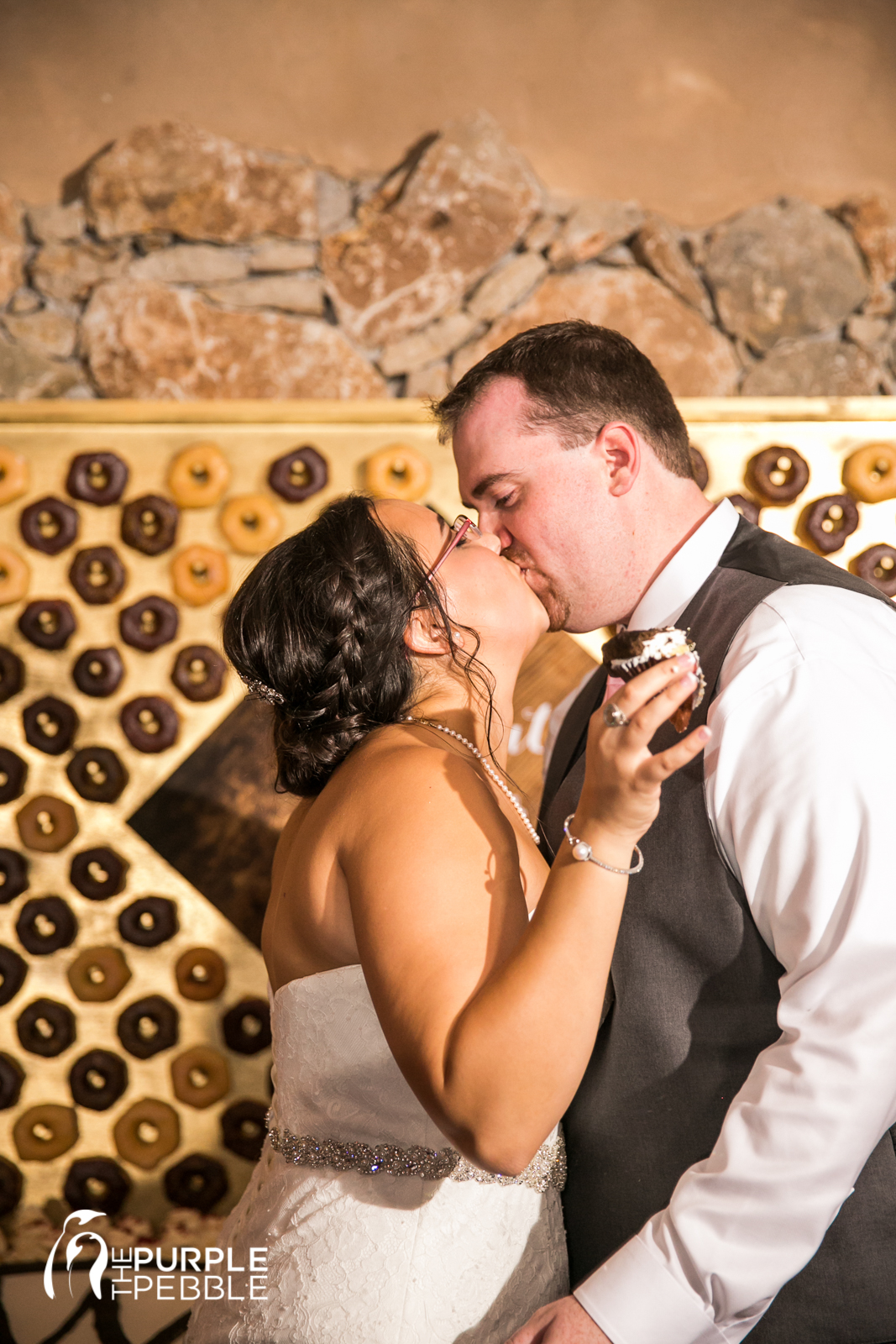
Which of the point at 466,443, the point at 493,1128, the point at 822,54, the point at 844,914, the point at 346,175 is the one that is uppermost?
the point at 822,54

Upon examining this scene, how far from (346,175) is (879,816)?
8.93 feet

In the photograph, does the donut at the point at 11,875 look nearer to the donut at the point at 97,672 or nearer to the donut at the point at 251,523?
the donut at the point at 97,672

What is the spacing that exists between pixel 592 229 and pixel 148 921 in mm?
2475

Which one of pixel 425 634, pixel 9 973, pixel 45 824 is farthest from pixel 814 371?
pixel 9 973

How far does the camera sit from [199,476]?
2809 millimetres

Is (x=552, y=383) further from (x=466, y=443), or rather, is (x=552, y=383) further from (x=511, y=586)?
(x=511, y=586)

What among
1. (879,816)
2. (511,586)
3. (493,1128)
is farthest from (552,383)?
(493,1128)

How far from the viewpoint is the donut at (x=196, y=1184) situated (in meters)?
2.74

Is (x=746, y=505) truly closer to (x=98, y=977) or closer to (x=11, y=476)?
(x=11, y=476)

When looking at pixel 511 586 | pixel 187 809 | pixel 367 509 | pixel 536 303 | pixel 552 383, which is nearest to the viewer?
pixel 367 509

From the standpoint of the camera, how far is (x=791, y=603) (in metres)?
1.33

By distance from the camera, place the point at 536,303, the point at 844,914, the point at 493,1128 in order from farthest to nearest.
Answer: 1. the point at 536,303
2. the point at 844,914
3. the point at 493,1128

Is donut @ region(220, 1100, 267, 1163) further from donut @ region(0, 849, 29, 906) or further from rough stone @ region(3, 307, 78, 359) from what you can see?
rough stone @ region(3, 307, 78, 359)

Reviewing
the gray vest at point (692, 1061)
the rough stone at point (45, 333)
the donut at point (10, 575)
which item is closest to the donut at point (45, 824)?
the donut at point (10, 575)
